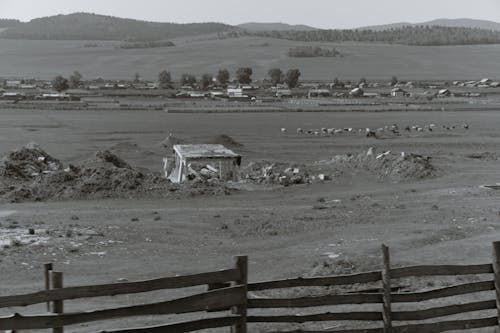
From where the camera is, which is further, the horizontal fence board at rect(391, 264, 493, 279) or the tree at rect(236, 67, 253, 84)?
the tree at rect(236, 67, 253, 84)

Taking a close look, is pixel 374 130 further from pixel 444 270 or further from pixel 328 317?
pixel 328 317

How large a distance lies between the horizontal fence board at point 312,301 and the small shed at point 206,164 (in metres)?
24.5

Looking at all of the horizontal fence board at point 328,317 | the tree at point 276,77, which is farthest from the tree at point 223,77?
the horizontal fence board at point 328,317

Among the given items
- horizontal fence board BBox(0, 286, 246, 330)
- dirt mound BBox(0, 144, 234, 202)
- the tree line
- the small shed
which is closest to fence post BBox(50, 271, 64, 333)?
horizontal fence board BBox(0, 286, 246, 330)

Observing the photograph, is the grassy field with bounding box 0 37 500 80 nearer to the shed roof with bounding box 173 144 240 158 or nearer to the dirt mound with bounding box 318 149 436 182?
the dirt mound with bounding box 318 149 436 182

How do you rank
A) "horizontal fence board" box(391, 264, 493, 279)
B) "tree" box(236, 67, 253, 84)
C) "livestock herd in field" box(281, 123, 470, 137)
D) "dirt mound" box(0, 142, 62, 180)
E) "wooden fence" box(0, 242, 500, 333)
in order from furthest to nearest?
"tree" box(236, 67, 253, 84) < "livestock herd in field" box(281, 123, 470, 137) < "dirt mound" box(0, 142, 62, 180) < "horizontal fence board" box(391, 264, 493, 279) < "wooden fence" box(0, 242, 500, 333)

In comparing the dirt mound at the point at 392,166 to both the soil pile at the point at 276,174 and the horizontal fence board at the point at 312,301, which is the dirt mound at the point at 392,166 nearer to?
the soil pile at the point at 276,174

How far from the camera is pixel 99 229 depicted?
22422 millimetres

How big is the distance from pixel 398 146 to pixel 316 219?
3026 centimetres

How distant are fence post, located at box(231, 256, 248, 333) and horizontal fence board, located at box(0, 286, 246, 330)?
61 mm

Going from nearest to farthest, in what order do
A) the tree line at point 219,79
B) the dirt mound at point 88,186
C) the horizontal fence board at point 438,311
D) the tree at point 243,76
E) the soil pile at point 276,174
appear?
the horizontal fence board at point 438,311, the dirt mound at point 88,186, the soil pile at point 276,174, the tree line at point 219,79, the tree at point 243,76

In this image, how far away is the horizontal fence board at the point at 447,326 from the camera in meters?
9.42

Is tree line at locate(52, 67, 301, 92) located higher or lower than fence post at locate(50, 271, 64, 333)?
lower

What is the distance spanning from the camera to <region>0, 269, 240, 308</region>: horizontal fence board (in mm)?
7809
